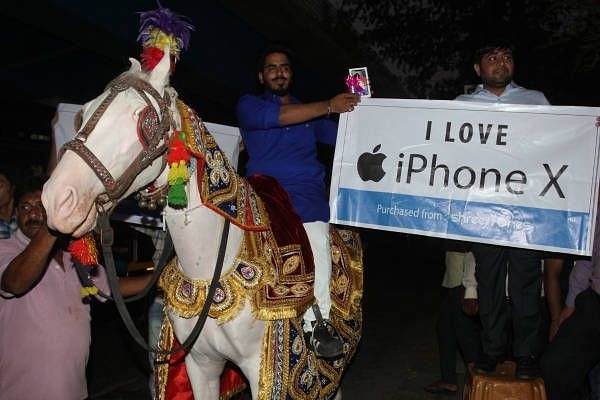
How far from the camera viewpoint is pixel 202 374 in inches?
124

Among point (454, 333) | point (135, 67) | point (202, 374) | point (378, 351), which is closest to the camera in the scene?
point (135, 67)

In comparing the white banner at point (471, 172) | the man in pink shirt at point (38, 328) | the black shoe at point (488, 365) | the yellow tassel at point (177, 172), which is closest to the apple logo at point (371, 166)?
the white banner at point (471, 172)

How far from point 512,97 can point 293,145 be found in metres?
1.48

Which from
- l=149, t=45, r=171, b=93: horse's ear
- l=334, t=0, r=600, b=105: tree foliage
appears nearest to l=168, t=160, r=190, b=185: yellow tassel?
l=149, t=45, r=171, b=93: horse's ear

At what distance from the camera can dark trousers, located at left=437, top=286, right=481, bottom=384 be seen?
17.2 ft

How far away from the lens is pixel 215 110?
1079 centimetres

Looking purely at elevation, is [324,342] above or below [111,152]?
below

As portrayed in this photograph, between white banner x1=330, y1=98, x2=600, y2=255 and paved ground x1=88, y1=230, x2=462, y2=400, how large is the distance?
3.22 ft

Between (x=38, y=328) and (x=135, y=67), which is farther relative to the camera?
(x=38, y=328)

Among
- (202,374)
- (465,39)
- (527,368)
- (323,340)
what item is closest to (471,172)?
(527,368)

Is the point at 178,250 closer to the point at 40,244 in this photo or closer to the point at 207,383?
the point at 40,244

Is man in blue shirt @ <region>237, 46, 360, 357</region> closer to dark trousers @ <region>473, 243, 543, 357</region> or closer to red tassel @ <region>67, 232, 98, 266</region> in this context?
dark trousers @ <region>473, 243, 543, 357</region>

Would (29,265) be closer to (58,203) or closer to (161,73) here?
(58,203)

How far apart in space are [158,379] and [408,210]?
1.84 meters
